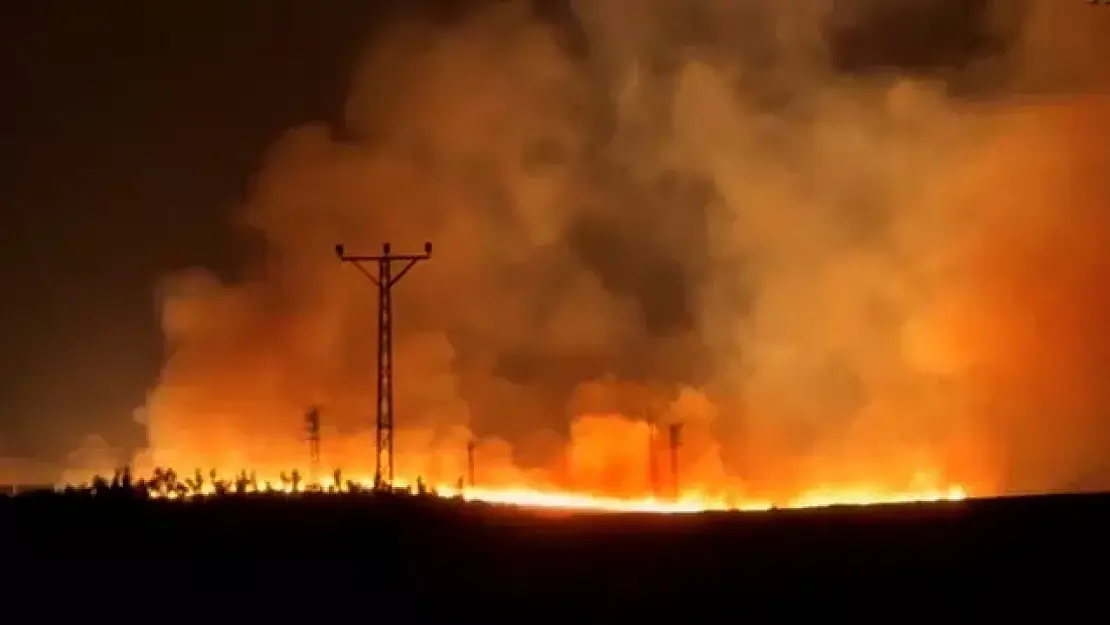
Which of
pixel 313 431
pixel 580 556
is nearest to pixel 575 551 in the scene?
pixel 580 556

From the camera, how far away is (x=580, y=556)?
24047 mm

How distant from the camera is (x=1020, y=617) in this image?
21719 millimetres

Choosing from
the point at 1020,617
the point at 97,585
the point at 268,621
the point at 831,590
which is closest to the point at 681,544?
the point at 831,590

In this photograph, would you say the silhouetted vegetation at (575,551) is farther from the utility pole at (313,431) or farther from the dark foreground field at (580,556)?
the utility pole at (313,431)

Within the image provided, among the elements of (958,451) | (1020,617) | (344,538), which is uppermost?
(958,451)

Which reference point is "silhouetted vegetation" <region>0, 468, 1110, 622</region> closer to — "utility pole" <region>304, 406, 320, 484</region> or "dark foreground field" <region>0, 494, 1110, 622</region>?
"dark foreground field" <region>0, 494, 1110, 622</region>

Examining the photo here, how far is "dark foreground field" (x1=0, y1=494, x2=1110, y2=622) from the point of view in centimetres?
2202

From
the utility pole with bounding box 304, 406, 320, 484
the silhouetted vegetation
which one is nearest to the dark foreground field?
the silhouetted vegetation

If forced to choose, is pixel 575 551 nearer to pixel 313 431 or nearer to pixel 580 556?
pixel 580 556

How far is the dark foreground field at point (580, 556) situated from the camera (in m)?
22.0

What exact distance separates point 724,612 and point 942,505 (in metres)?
7.51

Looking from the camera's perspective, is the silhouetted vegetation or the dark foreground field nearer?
the dark foreground field

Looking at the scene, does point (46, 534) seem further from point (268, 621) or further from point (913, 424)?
point (913, 424)

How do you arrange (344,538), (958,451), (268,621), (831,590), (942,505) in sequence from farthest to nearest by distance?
1. (958,451)
2. (942,505)
3. (344,538)
4. (831,590)
5. (268,621)
